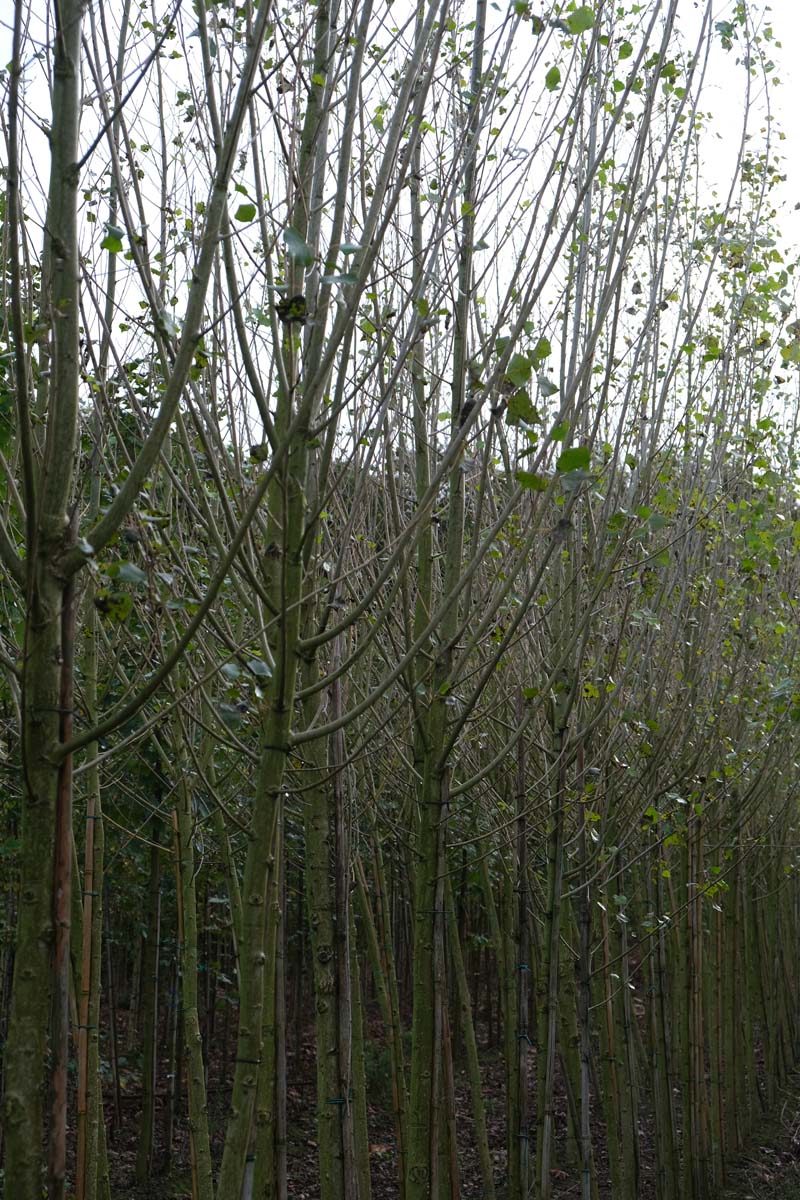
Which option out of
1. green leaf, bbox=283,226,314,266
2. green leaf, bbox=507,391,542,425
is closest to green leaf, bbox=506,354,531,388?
green leaf, bbox=507,391,542,425

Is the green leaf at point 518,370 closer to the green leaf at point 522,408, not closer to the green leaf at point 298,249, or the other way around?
the green leaf at point 522,408

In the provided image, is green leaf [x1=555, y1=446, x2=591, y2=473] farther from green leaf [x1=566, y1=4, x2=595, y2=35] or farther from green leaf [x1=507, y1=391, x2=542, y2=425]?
green leaf [x1=566, y1=4, x2=595, y2=35]

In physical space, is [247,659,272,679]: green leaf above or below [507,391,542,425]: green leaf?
below

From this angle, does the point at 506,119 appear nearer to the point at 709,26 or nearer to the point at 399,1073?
the point at 709,26

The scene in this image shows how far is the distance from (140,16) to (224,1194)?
352cm

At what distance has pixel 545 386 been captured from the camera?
2.80 meters

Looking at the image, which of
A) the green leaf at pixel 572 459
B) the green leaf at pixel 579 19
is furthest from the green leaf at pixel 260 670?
the green leaf at pixel 579 19

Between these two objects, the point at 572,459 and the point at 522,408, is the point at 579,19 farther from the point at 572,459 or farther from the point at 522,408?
the point at 572,459

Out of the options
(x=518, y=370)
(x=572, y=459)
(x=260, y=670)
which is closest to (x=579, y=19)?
(x=518, y=370)

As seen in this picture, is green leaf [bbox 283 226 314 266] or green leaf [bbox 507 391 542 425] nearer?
green leaf [bbox 283 226 314 266]

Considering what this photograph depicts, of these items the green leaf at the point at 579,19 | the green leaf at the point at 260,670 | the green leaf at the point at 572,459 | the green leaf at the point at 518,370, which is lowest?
the green leaf at the point at 260,670

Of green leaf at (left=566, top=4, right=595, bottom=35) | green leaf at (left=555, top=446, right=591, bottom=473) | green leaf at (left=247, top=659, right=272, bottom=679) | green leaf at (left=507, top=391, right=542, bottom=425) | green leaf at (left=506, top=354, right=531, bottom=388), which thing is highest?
green leaf at (left=566, top=4, right=595, bottom=35)

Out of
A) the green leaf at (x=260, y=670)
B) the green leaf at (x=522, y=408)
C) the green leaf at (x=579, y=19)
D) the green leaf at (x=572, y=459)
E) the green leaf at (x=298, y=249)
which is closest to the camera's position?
the green leaf at (x=298, y=249)

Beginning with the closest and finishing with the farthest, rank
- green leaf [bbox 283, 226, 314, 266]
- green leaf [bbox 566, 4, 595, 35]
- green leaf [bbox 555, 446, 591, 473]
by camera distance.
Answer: green leaf [bbox 283, 226, 314, 266] < green leaf [bbox 555, 446, 591, 473] < green leaf [bbox 566, 4, 595, 35]
